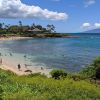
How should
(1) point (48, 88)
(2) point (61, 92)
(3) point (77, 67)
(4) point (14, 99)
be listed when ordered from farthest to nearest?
1. (3) point (77, 67)
2. (1) point (48, 88)
3. (2) point (61, 92)
4. (4) point (14, 99)

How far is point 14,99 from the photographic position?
495 inches

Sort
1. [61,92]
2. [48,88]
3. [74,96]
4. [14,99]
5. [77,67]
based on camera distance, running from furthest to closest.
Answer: [77,67] < [48,88] < [61,92] < [74,96] < [14,99]

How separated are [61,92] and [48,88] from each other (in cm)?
137

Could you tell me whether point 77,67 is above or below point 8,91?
below

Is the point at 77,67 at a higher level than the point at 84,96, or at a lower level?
lower

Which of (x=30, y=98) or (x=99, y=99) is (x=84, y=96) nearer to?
(x=99, y=99)

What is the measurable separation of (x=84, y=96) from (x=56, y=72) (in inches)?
581

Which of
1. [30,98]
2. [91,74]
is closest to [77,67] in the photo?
[91,74]

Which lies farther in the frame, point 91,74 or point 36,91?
point 91,74

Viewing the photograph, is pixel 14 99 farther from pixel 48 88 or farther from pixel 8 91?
pixel 48 88

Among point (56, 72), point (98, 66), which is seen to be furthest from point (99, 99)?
point (98, 66)

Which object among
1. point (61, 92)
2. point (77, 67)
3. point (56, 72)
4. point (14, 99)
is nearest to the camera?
point (14, 99)

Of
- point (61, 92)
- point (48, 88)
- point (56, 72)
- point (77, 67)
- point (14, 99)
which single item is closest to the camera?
point (14, 99)

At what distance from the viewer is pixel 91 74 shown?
1211 inches
